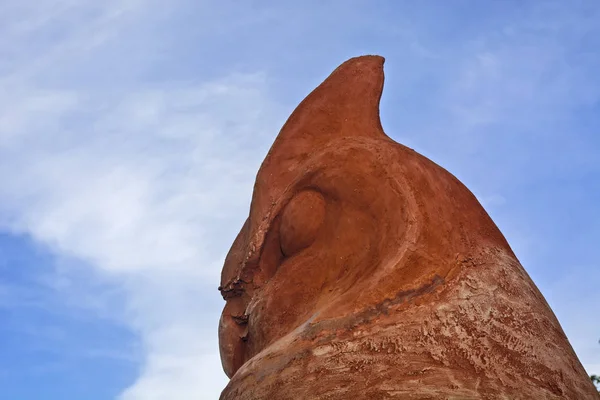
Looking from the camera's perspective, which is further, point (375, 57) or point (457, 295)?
point (375, 57)

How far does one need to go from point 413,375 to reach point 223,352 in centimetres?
225

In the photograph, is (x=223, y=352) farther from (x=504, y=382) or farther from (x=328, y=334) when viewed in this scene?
(x=504, y=382)

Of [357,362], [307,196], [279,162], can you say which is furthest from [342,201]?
[357,362]

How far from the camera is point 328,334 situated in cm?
434

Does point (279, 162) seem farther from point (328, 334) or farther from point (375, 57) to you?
point (328, 334)

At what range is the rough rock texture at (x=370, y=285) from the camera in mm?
4148

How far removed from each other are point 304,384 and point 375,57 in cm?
334

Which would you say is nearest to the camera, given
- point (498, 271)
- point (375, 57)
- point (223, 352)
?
point (498, 271)

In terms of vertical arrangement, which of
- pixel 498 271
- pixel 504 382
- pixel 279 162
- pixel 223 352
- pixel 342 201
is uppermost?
pixel 279 162

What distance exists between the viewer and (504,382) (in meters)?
4.11

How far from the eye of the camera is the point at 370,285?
459 cm

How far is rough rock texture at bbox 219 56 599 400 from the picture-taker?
13.6 ft

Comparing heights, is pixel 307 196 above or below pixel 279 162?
below

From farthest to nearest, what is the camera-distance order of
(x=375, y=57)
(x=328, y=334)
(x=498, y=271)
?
(x=375, y=57) → (x=498, y=271) → (x=328, y=334)
